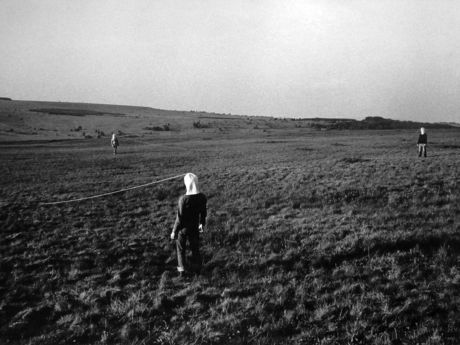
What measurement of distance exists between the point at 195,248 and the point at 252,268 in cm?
146

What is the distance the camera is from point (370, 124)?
91.6 meters

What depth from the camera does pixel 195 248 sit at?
7.73 metres

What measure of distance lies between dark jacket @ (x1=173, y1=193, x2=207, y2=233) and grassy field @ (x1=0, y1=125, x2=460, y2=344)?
122 centimetres

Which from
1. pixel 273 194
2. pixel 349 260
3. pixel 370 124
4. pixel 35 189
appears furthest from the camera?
pixel 370 124

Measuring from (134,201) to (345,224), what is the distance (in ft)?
31.7

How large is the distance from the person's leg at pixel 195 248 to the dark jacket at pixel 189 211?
21 centimetres

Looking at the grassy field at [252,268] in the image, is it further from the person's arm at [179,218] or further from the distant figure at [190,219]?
the person's arm at [179,218]

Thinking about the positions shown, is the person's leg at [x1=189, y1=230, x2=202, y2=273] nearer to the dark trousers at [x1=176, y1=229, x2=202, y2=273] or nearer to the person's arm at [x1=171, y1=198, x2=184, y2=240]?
the dark trousers at [x1=176, y1=229, x2=202, y2=273]

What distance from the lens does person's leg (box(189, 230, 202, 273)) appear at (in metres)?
7.64

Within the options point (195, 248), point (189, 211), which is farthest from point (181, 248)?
point (189, 211)

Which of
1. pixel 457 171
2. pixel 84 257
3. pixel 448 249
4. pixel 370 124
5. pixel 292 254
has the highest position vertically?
pixel 370 124

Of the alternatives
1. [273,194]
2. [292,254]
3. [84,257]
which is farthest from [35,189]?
[292,254]

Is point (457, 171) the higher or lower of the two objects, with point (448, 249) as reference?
higher

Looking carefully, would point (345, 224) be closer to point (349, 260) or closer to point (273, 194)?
point (349, 260)
